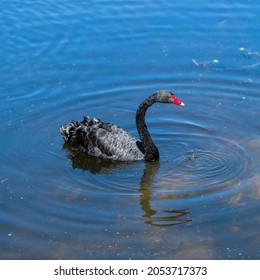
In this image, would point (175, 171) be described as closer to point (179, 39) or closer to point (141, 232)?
point (141, 232)

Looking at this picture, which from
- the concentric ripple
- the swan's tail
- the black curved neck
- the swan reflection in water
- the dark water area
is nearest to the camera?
the dark water area

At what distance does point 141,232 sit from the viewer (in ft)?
22.4

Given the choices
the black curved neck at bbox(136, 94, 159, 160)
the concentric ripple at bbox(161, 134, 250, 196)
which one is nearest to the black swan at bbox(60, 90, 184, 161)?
the black curved neck at bbox(136, 94, 159, 160)

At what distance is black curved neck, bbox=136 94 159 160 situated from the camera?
329 inches

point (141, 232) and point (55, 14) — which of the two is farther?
point (55, 14)

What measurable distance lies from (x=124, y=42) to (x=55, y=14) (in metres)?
2.03

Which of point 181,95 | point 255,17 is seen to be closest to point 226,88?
point 181,95

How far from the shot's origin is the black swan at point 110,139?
8.46 meters

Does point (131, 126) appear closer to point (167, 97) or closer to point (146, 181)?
point (167, 97)

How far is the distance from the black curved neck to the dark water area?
180mm

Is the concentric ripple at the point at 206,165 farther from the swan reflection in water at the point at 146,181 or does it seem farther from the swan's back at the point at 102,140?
the swan's back at the point at 102,140

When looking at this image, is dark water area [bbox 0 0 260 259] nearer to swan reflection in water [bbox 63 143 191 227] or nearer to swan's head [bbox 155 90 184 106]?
swan reflection in water [bbox 63 143 191 227]

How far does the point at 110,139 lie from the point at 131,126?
864mm

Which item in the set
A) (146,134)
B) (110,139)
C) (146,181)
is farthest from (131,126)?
(146,181)
